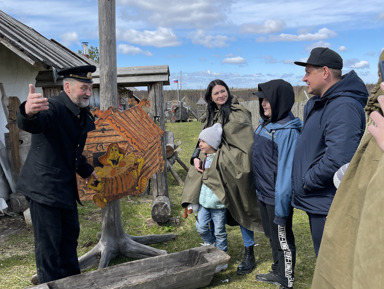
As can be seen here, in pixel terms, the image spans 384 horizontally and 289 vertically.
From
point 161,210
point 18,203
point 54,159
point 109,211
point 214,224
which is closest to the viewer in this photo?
point 54,159

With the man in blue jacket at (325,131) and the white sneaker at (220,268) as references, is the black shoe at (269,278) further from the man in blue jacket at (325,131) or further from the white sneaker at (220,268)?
the man in blue jacket at (325,131)

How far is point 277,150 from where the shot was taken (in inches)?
122

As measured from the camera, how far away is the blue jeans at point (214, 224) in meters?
3.66

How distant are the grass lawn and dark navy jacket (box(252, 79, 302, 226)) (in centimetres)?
104

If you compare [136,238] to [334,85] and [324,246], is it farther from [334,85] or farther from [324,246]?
[324,246]

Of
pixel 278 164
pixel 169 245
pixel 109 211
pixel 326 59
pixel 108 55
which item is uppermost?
pixel 108 55

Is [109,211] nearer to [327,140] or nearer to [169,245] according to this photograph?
[169,245]

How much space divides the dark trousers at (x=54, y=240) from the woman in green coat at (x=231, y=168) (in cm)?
117

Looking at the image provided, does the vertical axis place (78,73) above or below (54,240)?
above

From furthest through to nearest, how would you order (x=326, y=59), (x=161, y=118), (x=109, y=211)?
(x=161, y=118) < (x=109, y=211) < (x=326, y=59)

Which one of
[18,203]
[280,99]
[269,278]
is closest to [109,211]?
[269,278]

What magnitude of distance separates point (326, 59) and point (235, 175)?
148 cm

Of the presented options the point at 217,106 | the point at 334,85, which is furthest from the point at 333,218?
the point at 217,106

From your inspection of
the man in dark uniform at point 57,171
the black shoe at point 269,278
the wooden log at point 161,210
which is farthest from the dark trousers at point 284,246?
the wooden log at point 161,210
